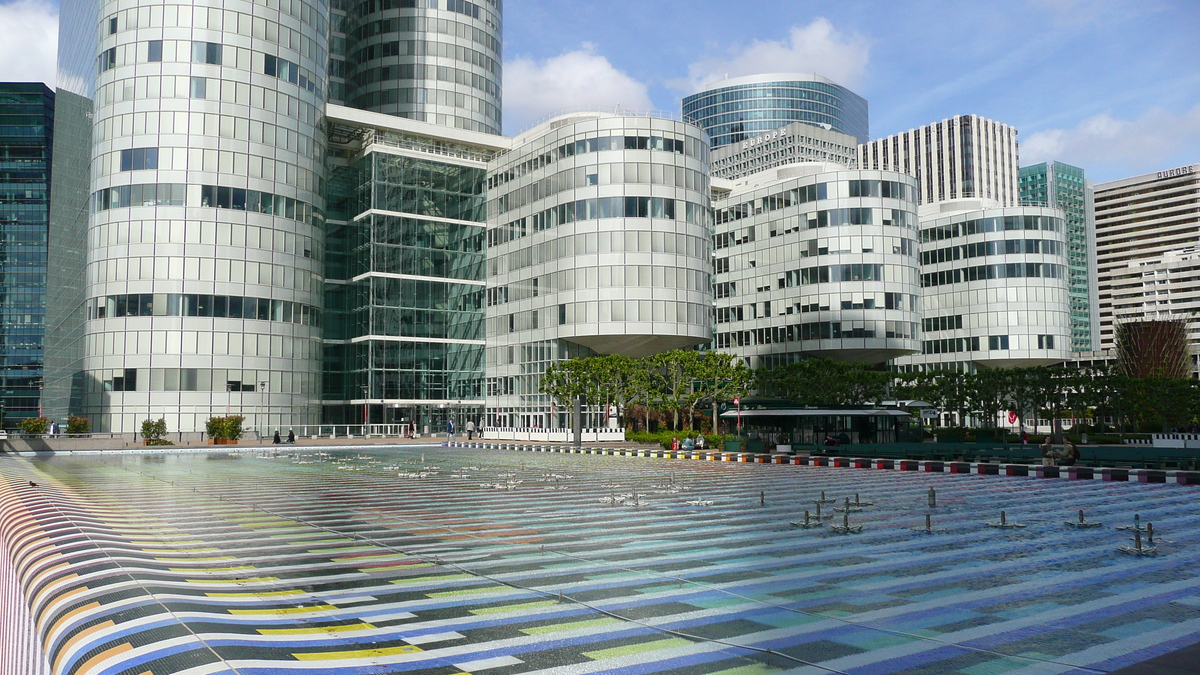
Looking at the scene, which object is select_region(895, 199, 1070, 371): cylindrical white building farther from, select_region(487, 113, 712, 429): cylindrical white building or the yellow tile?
the yellow tile

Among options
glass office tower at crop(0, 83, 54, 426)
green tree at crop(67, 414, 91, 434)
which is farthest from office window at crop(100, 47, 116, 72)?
glass office tower at crop(0, 83, 54, 426)

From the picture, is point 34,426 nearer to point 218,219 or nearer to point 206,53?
point 218,219

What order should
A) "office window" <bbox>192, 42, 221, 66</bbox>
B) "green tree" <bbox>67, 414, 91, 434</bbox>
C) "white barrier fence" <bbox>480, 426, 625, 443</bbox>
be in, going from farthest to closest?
1. "office window" <bbox>192, 42, 221, 66</bbox>
2. "white barrier fence" <bbox>480, 426, 625, 443</bbox>
3. "green tree" <bbox>67, 414, 91, 434</bbox>

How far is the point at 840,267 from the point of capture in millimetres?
89000

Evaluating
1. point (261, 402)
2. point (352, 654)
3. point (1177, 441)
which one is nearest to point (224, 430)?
point (261, 402)

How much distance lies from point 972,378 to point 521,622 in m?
66.1

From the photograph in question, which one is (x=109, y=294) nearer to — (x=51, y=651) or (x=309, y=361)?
(x=309, y=361)

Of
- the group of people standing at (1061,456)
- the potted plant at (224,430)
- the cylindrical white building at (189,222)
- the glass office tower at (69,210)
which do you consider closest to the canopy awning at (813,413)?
the group of people standing at (1061,456)

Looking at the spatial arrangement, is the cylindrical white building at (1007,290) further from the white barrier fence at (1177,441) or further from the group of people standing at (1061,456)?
the group of people standing at (1061,456)

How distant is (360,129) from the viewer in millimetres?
90938

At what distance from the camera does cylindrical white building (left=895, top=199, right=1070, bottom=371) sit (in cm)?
A: 9788

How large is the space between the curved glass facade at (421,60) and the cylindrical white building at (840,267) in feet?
132

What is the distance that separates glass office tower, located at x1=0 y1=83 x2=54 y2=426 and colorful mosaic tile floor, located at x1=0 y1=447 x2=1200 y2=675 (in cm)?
13612

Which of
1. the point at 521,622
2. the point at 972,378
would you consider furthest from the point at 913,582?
the point at 972,378
